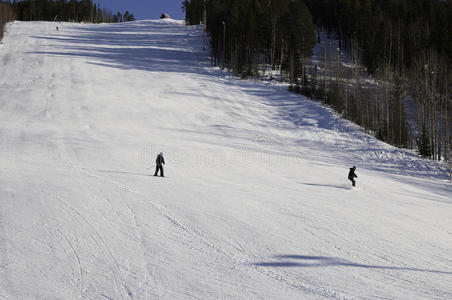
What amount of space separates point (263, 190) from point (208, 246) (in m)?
5.74

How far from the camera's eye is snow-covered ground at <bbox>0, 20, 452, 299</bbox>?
6.96 metres

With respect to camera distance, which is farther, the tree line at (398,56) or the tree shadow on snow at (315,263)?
the tree line at (398,56)

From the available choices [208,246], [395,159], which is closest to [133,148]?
[208,246]

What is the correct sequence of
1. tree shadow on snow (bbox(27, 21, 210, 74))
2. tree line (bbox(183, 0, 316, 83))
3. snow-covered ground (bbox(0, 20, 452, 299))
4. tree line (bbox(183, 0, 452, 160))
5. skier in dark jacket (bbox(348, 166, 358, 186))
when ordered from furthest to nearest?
1. tree shadow on snow (bbox(27, 21, 210, 74))
2. tree line (bbox(183, 0, 316, 83))
3. tree line (bbox(183, 0, 452, 160))
4. skier in dark jacket (bbox(348, 166, 358, 186))
5. snow-covered ground (bbox(0, 20, 452, 299))

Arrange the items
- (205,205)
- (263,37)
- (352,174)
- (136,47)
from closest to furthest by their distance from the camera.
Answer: (205,205)
(352,174)
(263,37)
(136,47)

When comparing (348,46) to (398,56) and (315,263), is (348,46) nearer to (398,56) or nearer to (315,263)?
(398,56)

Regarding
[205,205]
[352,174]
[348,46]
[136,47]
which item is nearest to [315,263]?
[205,205]

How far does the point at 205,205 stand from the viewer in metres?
11.1

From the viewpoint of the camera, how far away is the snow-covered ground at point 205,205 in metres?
6.96

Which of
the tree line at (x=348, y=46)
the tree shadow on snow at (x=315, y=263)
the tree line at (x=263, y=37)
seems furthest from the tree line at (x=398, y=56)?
the tree shadow on snow at (x=315, y=263)

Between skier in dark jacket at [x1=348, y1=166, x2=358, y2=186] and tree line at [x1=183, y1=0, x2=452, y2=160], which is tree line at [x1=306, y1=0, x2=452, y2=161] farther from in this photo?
skier in dark jacket at [x1=348, y1=166, x2=358, y2=186]

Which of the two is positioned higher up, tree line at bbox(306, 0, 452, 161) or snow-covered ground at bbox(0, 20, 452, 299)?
tree line at bbox(306, 0, 452, 161)

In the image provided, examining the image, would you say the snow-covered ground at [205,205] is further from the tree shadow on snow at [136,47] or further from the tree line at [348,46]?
the tree shadow on snow at [136,47]

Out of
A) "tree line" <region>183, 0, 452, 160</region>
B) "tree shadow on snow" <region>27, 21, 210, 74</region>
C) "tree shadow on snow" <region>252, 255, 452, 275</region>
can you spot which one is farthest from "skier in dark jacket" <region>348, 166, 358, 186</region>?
"tree shadow on snow" <region>27, 21, 210, 74</region>
